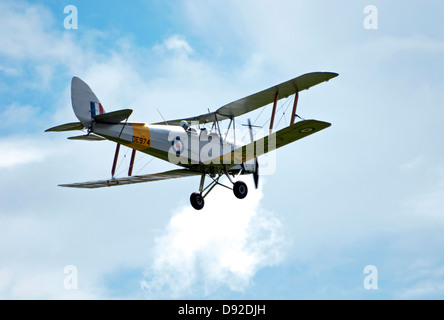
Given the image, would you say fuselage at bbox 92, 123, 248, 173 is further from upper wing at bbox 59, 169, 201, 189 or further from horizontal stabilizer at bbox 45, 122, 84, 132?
horizontal stabilizer at bbox 45, 122, 84, 132

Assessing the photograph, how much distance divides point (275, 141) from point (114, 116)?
→ 4.23 metres

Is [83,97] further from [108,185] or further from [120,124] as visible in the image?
[108,185]

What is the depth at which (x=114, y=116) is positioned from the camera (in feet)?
52.9

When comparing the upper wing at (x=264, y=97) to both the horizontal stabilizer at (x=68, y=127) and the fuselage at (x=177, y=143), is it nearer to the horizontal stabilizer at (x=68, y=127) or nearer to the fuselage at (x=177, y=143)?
the fuselage at (x=177, y=143)

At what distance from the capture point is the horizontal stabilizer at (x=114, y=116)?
628 inches

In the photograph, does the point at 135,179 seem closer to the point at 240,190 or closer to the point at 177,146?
the point at 177,146

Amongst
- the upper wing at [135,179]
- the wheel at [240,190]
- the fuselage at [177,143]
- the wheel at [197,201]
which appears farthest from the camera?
the wheel at [240,190]

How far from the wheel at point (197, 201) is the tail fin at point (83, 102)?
11.8 feet

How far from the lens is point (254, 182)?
1986 cm

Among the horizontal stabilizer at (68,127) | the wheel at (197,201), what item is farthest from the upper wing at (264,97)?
the horizontal stabilizer at (68,127)

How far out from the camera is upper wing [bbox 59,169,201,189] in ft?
61.2

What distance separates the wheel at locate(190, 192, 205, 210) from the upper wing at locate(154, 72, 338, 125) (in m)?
2.37

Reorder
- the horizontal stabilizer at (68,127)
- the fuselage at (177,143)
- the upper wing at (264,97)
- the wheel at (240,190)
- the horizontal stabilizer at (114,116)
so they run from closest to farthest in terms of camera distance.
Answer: the horizontal stabilizer at (114,116)
the fuselage at (177,143)
the upper wing at (264,97)
the horizontal stabilizer at (68,127)
the wheel at (240,190)

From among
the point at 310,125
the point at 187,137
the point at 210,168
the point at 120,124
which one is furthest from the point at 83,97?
the point at 310,125
